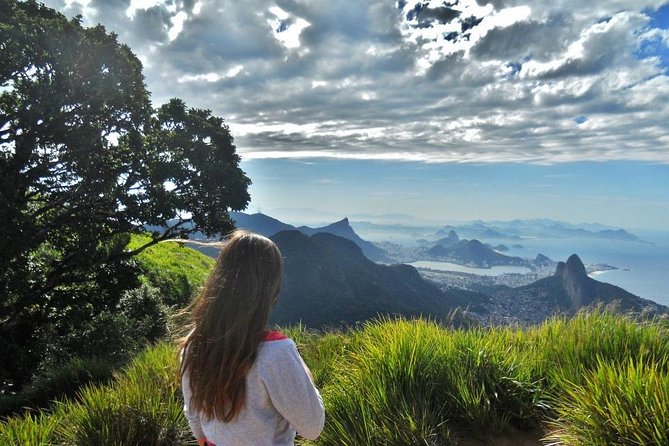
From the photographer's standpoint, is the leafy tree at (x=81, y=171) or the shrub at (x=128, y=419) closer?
the shrub at (x=128, y=419)

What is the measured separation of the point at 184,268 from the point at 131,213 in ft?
37.1

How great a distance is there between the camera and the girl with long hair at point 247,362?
80.1 inches

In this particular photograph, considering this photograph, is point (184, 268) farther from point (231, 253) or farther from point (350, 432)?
point (231, 253)

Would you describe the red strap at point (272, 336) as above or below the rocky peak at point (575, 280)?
above

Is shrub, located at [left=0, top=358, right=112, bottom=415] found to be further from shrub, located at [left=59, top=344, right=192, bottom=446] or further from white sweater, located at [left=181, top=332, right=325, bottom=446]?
white sweater, located at [left=181, top=332, right=325, bottom=446]

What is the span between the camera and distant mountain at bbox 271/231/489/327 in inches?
2628

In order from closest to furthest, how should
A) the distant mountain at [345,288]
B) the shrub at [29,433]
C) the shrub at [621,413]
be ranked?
the shrub at [621,413], the shrub at [29,433], the distant mountain at [345,288]

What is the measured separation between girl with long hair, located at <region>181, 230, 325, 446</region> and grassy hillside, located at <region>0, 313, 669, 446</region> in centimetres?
200

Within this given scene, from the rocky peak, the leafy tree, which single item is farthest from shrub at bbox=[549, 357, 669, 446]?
the rocky peak

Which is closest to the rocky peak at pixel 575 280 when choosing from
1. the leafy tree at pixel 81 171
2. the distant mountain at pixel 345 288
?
the distant mountain at pixel 345 288

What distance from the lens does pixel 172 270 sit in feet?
70.6

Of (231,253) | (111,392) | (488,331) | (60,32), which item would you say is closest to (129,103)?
(60,32)

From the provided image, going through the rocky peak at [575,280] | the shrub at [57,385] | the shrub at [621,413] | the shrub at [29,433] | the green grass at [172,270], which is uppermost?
the shrub at [621,413]

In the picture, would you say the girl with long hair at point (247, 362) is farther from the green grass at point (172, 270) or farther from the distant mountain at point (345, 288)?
the distant mountain at point (345, 288)
